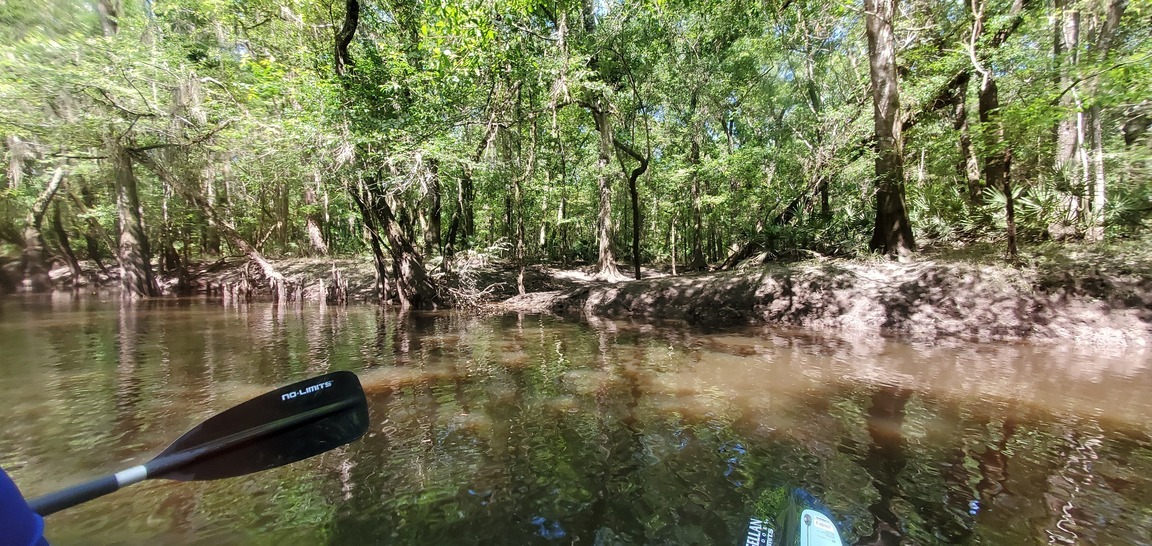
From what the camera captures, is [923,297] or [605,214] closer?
[923,297]

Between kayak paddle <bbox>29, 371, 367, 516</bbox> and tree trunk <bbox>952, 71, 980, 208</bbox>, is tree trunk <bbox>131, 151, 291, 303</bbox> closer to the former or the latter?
kayak paddle <bbox>29, 371, 367, 516</bbox>

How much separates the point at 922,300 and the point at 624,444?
1001 cm

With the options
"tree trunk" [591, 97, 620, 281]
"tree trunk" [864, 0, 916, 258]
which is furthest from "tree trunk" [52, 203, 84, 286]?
"tree trunk" [864, 0, 916, 258]

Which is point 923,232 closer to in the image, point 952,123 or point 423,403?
point 952,123

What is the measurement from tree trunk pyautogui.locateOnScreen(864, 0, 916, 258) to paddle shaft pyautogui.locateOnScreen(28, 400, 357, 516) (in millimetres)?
13413

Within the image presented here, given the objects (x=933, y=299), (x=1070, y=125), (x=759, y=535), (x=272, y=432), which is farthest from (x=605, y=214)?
(x=759, y=535)

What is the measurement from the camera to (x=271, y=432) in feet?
9.91

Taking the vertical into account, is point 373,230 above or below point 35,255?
below

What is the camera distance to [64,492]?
2.01 m

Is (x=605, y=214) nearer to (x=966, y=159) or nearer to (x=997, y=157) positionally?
(x=966, y=159)

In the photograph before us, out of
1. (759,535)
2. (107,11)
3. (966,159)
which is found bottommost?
(759,535)

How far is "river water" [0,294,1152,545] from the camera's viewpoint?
3.22 metres

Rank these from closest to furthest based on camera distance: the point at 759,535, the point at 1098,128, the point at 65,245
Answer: the point at 759,535
the point at 1098,128
the point at 65,245

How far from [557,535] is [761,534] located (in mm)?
1429
